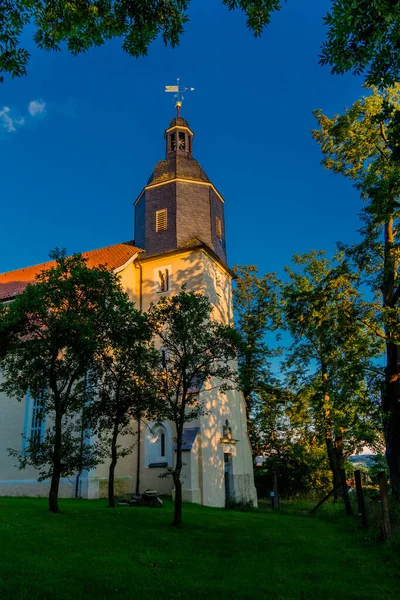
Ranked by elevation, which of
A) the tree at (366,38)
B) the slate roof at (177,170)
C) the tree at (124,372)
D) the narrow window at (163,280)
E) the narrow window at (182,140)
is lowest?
the tree at (124,372)

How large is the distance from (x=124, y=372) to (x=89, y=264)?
538 inches

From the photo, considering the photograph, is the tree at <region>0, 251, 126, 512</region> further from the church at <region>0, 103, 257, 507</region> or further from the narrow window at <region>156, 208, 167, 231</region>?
the narrow window at <region>156, 208, 167, 231</region>

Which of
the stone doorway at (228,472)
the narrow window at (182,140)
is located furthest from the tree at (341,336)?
the narrow window at (182,140)

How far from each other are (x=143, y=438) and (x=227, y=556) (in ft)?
48.5

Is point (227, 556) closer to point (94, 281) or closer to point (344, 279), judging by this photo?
point (94, 281)

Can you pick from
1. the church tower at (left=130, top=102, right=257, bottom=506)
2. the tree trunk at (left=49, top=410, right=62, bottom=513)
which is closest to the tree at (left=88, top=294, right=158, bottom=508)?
the tree trunk at (left=49, top=410, right=62, bottom=513)

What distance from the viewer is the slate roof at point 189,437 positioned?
2063 centimetres

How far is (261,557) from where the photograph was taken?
8.94 meters

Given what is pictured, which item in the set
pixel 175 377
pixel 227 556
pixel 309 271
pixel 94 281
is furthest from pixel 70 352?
pixel 309 271

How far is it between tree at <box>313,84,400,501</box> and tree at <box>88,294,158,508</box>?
774 centimetres

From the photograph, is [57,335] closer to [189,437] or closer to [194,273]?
[189,437]

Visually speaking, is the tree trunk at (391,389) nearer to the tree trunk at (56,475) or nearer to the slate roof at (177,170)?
the tree trunk at (56,475)

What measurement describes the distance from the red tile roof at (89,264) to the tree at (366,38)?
2018cm

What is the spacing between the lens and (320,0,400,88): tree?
16.3 feet
